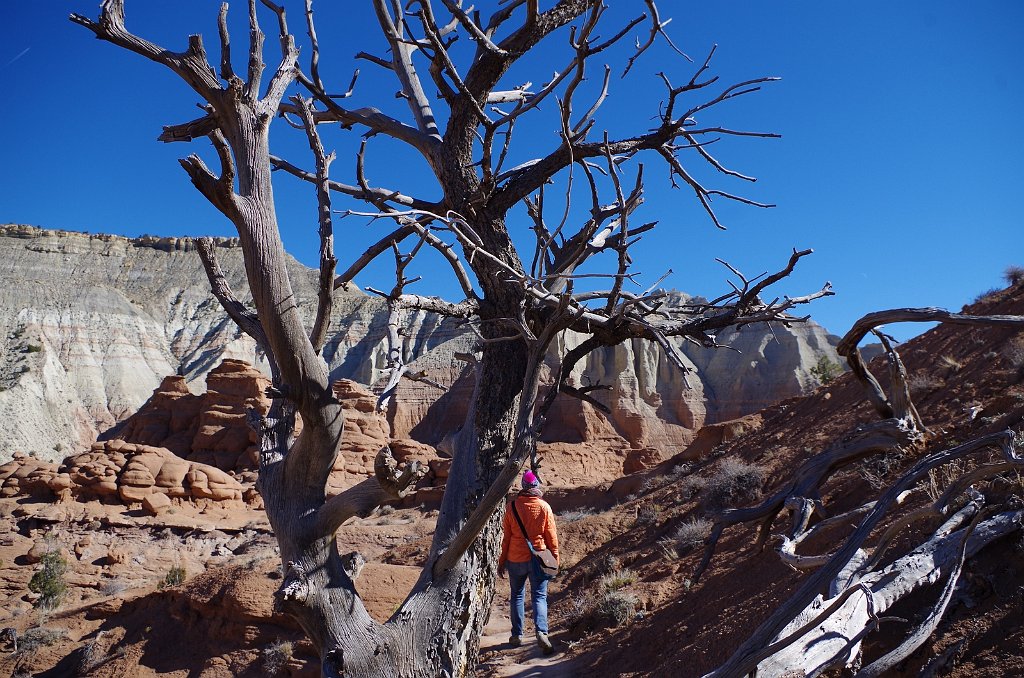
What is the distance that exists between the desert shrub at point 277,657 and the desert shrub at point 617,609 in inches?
150

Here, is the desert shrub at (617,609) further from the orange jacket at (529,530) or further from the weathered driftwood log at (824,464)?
the weathered driftwood log at (824,464)

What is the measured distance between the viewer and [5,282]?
5903cm

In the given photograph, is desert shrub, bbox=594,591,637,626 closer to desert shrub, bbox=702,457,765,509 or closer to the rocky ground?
the rocky ground

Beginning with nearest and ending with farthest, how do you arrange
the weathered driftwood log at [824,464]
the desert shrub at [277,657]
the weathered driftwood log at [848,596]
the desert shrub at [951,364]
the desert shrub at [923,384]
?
1. the weathered driftwood log at [848,596]
2. the weathered driftwood log at [824,464]
3. the desert shrub at [277,657]
4. the desert shrub at [923,384]
5. the desert shrub at [951,364]

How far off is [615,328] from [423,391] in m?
38.8

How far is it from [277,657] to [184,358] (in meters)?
58.0

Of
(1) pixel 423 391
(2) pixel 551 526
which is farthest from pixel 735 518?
(1) pixel 423 391

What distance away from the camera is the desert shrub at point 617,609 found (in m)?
7.50

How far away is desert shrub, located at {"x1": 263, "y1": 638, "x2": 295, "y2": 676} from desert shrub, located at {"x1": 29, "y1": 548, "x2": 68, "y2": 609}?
902 centimetres

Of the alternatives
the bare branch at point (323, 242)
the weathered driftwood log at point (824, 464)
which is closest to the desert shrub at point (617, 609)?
the weathered driftwood log at point (824, 464)

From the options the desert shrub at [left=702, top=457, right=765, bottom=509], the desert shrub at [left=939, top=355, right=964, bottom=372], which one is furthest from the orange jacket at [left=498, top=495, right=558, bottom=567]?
the desert shrub at [left=939, top=355, right=964, bottom=372]

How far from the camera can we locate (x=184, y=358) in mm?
60219

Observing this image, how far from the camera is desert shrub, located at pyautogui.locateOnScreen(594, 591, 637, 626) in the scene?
7496 millimetres

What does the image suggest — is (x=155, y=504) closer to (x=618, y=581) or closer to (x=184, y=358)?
(x=618, y=581)
